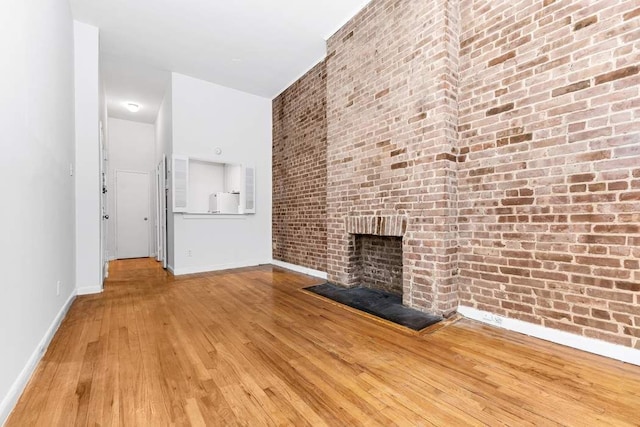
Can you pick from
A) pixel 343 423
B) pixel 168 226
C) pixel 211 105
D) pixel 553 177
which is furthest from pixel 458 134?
pixel 168 226

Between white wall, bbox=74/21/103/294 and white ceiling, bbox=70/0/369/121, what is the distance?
0.37 metres

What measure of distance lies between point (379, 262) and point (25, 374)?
10.5 ft

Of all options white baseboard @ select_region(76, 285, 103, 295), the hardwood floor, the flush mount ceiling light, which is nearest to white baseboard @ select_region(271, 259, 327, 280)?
the hardwood floor

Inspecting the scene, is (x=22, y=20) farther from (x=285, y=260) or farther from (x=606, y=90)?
(x=285, y=260)

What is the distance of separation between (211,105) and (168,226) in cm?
237

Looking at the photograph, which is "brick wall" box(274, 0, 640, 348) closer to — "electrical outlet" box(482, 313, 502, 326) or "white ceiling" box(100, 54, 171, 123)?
"electrical outlet" box(482, 313, 502, 326)

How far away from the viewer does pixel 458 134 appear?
8.91ft

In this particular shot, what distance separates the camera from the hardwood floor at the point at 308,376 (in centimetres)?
138

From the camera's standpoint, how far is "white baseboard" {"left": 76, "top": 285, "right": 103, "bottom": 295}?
139 inches

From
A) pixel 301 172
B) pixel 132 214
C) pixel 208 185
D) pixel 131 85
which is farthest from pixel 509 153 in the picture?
pixel 132 214

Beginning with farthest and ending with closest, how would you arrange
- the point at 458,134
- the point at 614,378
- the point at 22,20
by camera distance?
the point at 458,134 → the point at 22,20 → the point at 614,378

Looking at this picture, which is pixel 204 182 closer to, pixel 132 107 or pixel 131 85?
pixel 131 85

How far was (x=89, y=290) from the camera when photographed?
11.8 ft

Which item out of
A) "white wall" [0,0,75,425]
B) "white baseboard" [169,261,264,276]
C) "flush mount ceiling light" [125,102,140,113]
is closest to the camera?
"white wall" [0,0,75,425]
